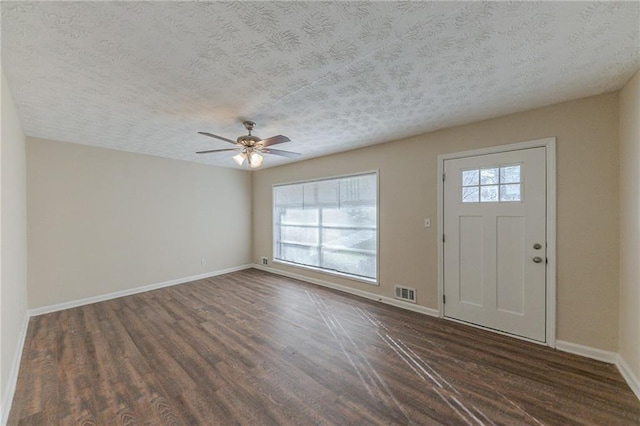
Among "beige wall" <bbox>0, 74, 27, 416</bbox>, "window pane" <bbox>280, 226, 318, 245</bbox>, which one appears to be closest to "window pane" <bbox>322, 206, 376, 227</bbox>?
"window pane" <bbox>280, 226, 318, 245</bbox>

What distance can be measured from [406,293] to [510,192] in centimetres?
185

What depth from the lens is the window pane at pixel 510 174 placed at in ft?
9.03

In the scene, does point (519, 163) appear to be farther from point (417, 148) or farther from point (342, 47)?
point (342, 47)

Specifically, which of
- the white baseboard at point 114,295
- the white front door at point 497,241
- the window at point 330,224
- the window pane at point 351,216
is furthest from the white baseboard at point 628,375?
the white baseboard at point 114,295

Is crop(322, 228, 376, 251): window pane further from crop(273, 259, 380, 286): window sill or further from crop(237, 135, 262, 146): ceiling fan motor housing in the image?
crop(237, 135, 262, 146): ceiling fan motor housing

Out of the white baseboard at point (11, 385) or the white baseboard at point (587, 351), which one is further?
the white baseboard at point (587, 351)

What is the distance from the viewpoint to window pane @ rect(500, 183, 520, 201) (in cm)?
275

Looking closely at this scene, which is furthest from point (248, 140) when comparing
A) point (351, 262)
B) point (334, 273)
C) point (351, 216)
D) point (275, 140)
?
point (334, 273)

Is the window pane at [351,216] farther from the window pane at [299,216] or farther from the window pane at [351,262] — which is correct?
the window pane at [351,262]

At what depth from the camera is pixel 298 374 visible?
216 cm

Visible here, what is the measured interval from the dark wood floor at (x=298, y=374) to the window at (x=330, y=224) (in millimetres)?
1196

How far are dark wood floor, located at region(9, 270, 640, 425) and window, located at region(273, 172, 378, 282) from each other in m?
1.20

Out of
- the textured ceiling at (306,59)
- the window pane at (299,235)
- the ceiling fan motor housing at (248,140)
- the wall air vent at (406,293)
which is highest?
the textured ceiling at (306,59)

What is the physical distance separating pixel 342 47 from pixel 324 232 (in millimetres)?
3583
